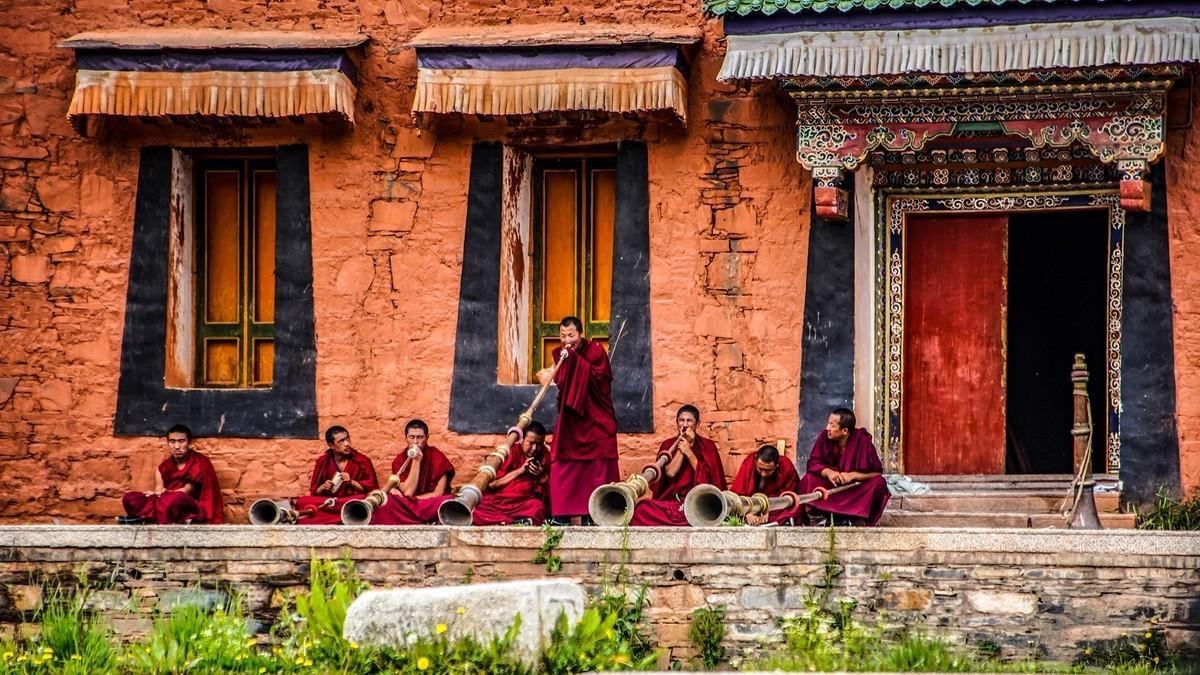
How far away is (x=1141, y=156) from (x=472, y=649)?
588 cm

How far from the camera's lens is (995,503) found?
1442cm

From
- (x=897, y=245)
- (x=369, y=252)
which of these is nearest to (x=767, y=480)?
(x=897, y=245)

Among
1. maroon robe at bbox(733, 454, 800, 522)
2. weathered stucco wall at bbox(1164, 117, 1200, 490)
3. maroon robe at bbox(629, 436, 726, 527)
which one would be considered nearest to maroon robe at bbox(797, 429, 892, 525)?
maroon robe at bbox(733, 454, 800, 522)

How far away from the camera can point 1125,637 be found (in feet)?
38.8

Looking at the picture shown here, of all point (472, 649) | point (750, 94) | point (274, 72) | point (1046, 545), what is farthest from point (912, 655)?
Answer: point (274, 72)

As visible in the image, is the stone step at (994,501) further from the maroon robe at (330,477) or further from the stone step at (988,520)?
the maroon robe at (330,477)

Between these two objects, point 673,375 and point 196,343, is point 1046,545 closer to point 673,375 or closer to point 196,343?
point 673,375

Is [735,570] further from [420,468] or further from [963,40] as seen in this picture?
[963,40]

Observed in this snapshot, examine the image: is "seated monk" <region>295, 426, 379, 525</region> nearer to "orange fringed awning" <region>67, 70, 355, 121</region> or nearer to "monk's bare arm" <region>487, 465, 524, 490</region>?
"monk's bare arm" <region>487, 465, 524, 490</region>

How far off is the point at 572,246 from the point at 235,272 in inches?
94.9

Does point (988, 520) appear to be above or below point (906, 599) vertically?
above

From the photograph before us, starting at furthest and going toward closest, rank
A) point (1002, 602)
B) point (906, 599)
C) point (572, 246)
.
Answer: point (572, 246) < point (906, 599) < point (1002, 602)

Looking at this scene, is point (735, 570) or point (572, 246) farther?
point (572, 246)

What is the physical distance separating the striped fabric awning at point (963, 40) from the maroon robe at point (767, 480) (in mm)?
2458
